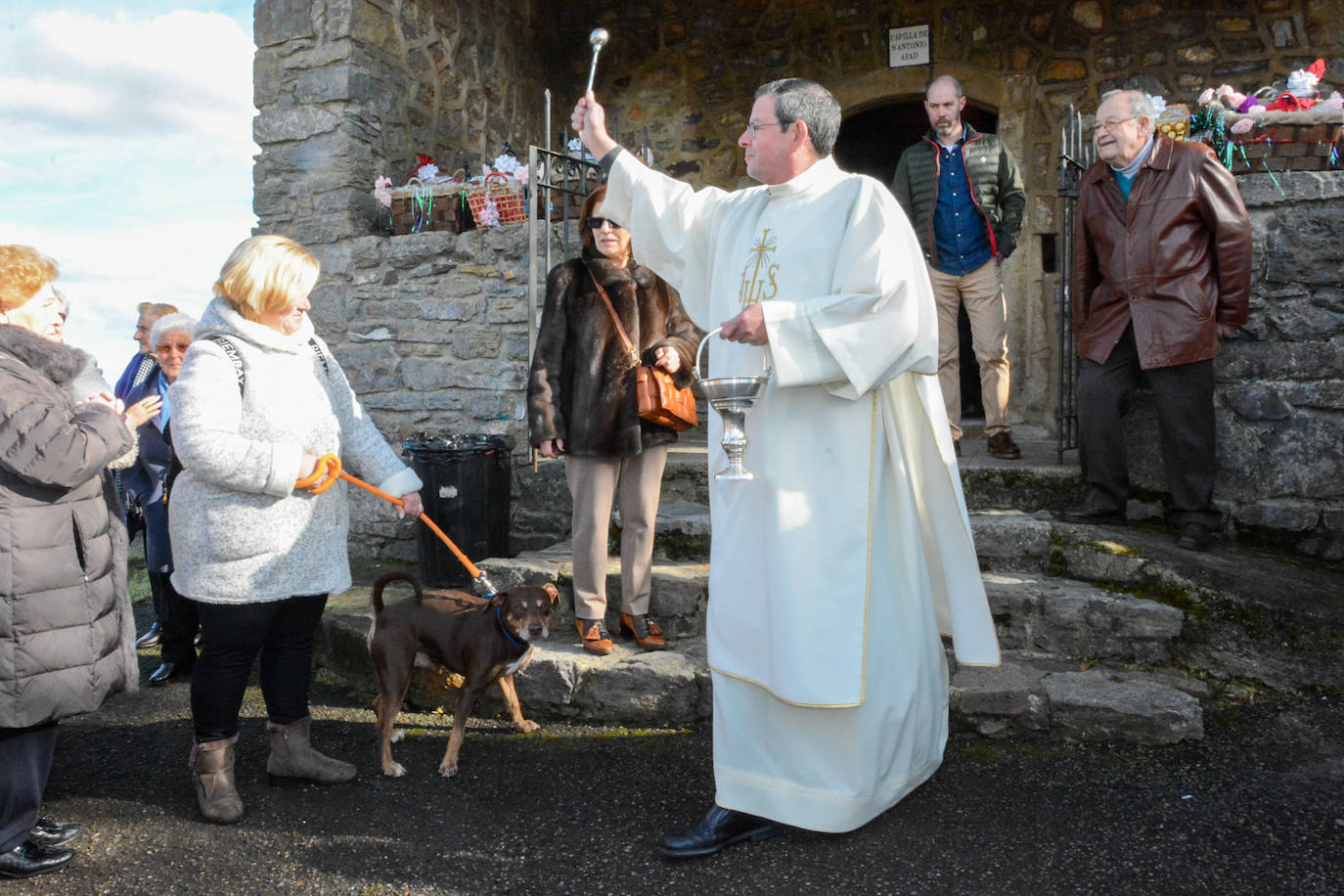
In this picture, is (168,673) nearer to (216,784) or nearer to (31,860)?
(216,784)

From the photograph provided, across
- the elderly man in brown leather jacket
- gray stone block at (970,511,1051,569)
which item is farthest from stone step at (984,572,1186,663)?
the elderly man in brown leather jacket

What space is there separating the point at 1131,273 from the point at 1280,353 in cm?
87

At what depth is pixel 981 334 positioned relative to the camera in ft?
17.8

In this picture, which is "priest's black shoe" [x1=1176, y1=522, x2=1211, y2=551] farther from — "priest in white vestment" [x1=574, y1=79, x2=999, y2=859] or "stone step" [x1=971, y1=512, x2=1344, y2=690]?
"priest in white vestment" [x1=574, y1=79, x2=999, y2=859]

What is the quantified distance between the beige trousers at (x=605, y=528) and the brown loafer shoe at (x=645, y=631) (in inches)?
1.5

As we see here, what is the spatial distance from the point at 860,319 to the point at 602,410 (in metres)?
1.69

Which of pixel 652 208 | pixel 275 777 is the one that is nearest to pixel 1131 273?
pixel 652 208

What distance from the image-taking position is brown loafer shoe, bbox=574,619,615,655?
412 cm

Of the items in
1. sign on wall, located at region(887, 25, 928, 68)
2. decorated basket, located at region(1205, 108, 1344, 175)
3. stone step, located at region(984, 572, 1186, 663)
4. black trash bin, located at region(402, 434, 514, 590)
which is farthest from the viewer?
sign on wall, located at region(887, 25, 928, 68)

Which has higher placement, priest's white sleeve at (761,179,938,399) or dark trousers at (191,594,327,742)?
priest's white sleeve at (761,179,938,399)

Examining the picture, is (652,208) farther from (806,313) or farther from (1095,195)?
(1095,195)

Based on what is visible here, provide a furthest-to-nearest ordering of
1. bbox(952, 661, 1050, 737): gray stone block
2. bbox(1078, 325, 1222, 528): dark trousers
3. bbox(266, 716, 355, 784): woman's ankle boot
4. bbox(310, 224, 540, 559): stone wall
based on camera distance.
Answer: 1. bbox(310, 224, 540, 559): stone wall
2. bbox(1078, 325, 1222, 528): dark trousers
3. bbox(952, 661, 1050, 737): gray stone block
4. bbox(266, 716, 355, 784): woman's ankle boot

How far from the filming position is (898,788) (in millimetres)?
2881

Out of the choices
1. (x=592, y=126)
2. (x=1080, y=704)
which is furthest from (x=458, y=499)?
(x=1080, y=704)
